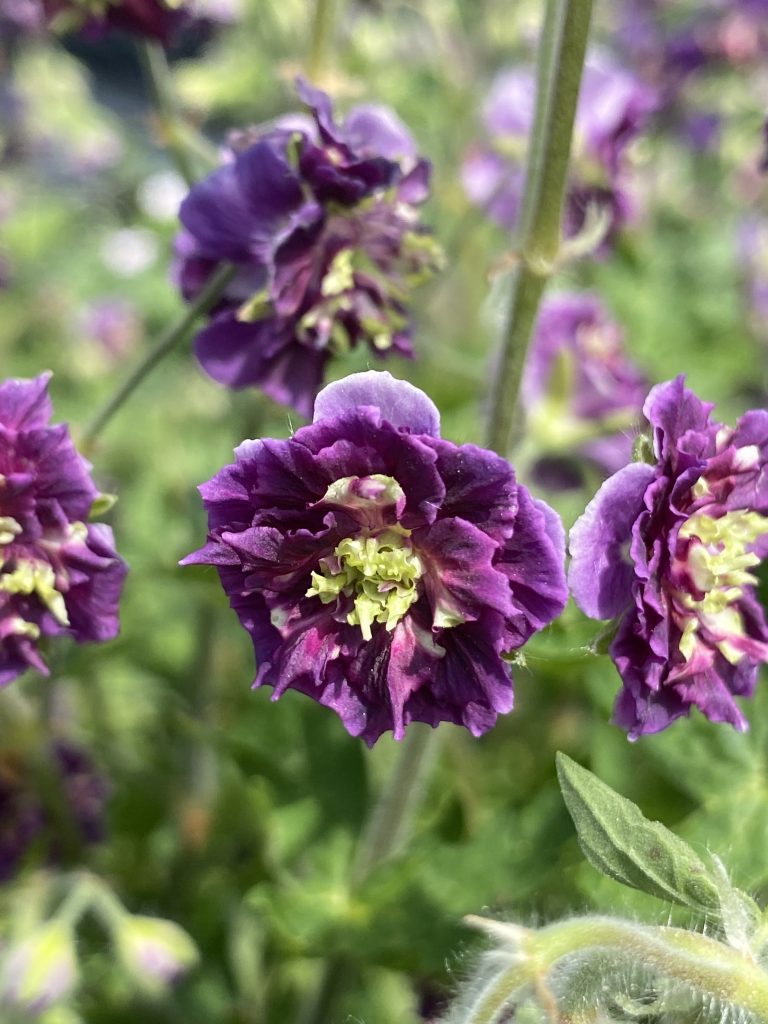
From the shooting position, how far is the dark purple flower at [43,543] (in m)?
1.01

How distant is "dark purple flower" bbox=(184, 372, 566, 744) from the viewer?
2.84ft

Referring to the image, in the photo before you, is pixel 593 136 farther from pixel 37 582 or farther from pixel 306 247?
pixel 37 582

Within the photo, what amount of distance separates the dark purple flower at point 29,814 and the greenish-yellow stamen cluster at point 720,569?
3.56ft

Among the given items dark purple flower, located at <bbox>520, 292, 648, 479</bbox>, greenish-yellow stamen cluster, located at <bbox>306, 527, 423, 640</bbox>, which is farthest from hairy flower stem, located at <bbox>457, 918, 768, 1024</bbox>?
dark purple flower, located at <bbox>520, 292, 648, 479</bbox>

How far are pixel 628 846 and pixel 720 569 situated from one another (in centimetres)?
27

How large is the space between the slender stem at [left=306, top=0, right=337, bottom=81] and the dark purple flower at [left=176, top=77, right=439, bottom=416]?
0.40 meters

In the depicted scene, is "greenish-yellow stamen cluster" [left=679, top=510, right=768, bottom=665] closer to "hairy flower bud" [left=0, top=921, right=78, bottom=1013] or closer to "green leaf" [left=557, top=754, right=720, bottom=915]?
"green leaf" [left=557, top=754, right=720, bottom=915]

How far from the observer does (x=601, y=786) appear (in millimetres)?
853

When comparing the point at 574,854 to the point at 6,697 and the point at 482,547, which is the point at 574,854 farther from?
the point at 6,697

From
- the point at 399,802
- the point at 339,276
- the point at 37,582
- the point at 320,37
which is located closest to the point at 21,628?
the point at 37,582

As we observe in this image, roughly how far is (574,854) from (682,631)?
1.93 feet

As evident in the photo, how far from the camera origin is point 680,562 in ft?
3.13

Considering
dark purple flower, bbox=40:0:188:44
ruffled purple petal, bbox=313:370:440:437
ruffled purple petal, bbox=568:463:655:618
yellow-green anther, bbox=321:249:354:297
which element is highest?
dark purple flower, bbox=40:0:188:44

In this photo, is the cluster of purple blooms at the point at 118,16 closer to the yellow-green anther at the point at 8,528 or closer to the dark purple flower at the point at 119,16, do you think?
the dark purple flower at the point at 119,16
